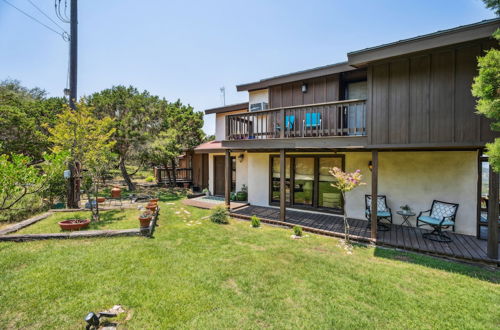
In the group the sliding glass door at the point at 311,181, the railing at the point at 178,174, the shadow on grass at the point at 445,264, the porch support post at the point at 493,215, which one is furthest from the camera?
the railing at the point at 178,174

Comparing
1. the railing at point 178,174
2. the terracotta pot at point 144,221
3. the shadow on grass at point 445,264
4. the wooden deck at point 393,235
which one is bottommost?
the shadow on grass at point 445,264

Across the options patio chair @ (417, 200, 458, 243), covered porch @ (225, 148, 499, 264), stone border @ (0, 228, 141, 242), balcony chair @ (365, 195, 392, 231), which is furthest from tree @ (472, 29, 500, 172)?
stone border @ (0, 228, 141, 242)

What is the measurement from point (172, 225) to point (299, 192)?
18.0 ft

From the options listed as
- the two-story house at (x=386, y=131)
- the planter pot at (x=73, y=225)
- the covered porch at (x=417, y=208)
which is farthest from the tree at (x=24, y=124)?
the covered porch at (x=417, y=208)

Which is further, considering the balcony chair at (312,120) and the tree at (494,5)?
the balcony chair at (312,120)

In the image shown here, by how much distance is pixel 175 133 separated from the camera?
47.6 ft

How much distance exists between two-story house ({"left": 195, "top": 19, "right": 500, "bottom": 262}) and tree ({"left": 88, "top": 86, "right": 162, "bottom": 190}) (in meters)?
7.94

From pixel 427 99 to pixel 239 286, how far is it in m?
6.34

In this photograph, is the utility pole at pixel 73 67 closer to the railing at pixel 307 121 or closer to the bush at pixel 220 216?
the bush at pixel 220 216

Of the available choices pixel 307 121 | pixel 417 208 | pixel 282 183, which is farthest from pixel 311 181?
pixel 417 208

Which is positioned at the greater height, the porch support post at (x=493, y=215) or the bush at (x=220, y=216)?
the porch support post at (x=493, y=215)

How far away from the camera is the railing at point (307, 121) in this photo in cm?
671

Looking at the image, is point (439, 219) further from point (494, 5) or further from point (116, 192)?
point (116, 192)

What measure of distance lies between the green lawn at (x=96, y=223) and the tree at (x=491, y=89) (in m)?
9.09
